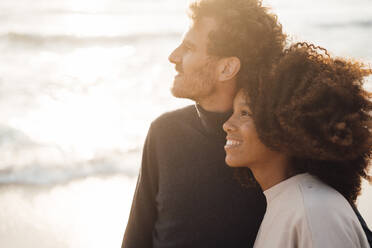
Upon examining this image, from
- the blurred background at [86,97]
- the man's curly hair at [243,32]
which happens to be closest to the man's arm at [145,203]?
the man's curly hair at [243,32]

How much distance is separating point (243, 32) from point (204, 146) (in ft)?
1.68

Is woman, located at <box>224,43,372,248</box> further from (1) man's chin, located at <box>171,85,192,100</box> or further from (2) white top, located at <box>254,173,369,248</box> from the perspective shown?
(1) man's chin, located at <box>171,85,192,100</box>

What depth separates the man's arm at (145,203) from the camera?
2.40m

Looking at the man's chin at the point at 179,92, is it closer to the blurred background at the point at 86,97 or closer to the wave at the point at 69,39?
the blurred background at the point at 86,97

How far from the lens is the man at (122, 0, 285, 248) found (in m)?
2.14

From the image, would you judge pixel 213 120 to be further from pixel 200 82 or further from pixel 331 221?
pixel 331 221

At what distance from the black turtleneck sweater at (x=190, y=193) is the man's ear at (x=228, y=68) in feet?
0.53

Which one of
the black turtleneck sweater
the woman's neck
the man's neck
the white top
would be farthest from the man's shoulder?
the white top

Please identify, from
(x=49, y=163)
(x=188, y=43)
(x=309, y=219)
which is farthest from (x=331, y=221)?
(x=49, y=163)

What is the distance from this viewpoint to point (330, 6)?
827cm

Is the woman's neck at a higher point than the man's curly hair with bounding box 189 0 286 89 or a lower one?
lower

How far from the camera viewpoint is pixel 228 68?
2.15m

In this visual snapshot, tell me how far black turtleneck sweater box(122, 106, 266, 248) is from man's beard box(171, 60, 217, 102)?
0.10 meters

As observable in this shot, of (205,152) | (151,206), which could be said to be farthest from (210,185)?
(151,206)
